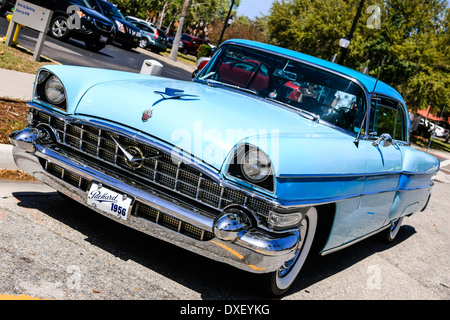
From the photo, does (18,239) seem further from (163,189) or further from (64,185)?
(163,189)

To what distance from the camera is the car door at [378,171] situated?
413 cm

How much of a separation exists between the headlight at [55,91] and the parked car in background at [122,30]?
15.2 meters

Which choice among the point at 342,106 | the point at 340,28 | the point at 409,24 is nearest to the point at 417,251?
the point at 342,106

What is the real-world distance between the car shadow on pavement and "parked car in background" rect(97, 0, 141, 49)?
1507 centimetres

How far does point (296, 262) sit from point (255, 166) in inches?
40.6

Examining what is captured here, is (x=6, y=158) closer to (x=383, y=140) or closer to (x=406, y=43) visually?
(x=383, y=140)

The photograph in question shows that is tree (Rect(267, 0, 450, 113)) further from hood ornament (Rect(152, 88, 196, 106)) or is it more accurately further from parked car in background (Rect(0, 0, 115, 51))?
hood ornament (Rect(152, 88, 196, 106))

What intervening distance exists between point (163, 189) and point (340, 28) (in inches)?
1166

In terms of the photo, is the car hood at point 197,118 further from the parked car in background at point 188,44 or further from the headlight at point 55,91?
the parked car in background at point 188,44

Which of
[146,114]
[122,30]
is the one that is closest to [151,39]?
[122,30]

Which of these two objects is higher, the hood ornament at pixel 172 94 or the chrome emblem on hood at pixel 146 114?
the hood ornament at pixel 172 94

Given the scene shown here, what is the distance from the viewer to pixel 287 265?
3605 millimetres

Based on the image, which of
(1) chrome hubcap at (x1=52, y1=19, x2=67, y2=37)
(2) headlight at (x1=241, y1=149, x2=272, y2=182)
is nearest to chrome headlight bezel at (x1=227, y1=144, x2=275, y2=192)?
(2) headlight at (x1=241, y1=149, x2=272, y2=182)

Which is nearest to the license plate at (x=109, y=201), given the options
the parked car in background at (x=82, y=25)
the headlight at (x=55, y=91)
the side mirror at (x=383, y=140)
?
the headlight at (x=55, y=91)
